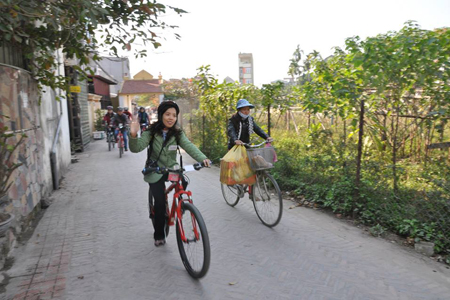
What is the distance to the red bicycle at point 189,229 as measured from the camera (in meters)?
3.52

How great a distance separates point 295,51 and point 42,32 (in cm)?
8650

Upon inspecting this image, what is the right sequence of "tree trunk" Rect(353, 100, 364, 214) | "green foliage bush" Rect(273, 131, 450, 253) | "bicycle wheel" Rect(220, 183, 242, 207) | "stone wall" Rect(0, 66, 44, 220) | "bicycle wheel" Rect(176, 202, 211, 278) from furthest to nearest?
"bicycle wheel" Rect(220, 183, 242, 207) < "tree trunk" Rect(353, 100, 364, 214) < "stone wall" Rect(0, 66, 44, 220) < "green foliage bush" Rect(273, 131, 450, 253) < "bicycle wheel" Rect(176, 202, 211, 278)

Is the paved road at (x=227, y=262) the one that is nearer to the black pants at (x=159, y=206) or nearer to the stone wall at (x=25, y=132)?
the black pants at (x=159, y=206)

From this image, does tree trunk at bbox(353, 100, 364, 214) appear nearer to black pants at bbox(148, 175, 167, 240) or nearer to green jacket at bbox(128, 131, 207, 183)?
green jacket at bbox(128, 131, 207, 183)

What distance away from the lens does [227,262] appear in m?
4.19

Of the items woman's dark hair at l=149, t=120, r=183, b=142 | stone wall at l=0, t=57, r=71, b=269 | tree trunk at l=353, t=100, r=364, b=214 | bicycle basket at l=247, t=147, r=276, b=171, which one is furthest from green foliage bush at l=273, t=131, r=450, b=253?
stone wall at l=0, t=57, r=71, b=269

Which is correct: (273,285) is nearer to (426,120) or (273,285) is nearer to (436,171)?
(436,171)

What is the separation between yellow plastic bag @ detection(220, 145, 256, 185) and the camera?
5398 millimetres

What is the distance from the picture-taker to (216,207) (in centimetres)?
656

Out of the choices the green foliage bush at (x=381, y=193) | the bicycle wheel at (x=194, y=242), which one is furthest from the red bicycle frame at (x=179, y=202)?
the green foliage bush at (x=381, y=193)

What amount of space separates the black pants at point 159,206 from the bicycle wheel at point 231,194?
6.57ft

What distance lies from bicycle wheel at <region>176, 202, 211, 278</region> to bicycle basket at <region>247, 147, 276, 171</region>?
1.74 metres

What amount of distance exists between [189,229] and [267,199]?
1.96 metres

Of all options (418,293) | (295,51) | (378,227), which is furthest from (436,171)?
(295,51)
